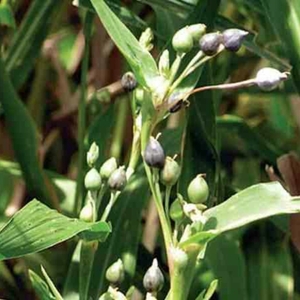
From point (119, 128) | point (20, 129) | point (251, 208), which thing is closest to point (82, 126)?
point (20, 129)

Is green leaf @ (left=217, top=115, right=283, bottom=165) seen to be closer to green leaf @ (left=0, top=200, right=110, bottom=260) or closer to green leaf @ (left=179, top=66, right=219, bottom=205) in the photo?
green leaf @ (left=179, top=66, right=219, bottom=205)

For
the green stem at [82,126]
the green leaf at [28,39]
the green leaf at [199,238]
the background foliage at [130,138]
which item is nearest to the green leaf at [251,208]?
the green leaf at [199,238]

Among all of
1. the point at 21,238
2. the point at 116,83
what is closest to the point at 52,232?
the point at 21,238

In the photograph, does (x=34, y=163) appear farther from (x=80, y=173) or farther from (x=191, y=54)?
(x=191, y=54)

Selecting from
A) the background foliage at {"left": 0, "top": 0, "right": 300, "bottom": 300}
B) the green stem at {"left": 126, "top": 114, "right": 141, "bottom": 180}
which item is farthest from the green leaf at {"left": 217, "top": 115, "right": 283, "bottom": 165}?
the green stem at {"left": 126, "top": 114, "right": 141, "bottom": 180}

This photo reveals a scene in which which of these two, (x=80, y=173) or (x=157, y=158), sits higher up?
(x=157, y=158)
